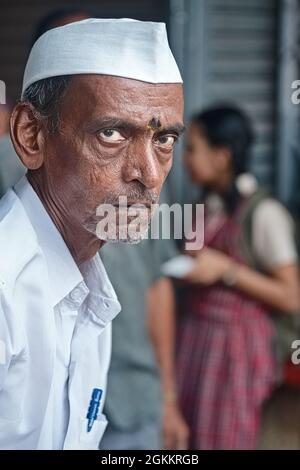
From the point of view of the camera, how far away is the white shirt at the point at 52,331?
1388 millimetres

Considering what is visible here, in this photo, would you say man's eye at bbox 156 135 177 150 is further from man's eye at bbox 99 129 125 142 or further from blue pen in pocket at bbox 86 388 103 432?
blue pen in pocket at bbox 86 388 103 432

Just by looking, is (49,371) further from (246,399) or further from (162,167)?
(246,399)

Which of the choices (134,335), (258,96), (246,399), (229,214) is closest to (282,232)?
(229,214)

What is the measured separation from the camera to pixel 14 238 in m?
1.41

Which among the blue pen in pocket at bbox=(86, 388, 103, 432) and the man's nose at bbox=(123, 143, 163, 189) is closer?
the man's nose at bbox=(123, 143, 163, 189)

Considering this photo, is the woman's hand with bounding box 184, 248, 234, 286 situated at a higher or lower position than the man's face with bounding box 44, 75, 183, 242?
higher

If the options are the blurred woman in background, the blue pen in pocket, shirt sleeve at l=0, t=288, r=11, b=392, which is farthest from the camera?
the blurred woman in background

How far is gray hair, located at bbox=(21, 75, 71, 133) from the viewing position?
4.49 ft

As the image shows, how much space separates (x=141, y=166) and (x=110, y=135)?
0.21 feet

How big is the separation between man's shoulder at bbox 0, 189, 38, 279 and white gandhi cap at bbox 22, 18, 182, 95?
20cm

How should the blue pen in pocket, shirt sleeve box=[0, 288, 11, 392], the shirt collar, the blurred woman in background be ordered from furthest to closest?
the blurred woman in background → the blue pen in pocket → the shirt collar → shirt sleeve box=[0, 288, 11, 392]

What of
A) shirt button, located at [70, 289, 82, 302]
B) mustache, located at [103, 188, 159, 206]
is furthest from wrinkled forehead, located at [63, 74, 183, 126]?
shirt button, located at [70, 289, 82, 302]

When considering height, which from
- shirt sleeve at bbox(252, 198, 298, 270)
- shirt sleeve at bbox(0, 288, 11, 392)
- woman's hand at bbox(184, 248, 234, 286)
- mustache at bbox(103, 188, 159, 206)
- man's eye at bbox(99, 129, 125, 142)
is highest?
shirt sleeve at bbox(252, 198, 298, 270)

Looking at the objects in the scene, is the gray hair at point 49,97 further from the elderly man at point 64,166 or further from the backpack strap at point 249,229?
the backpack strap at point 249,229
